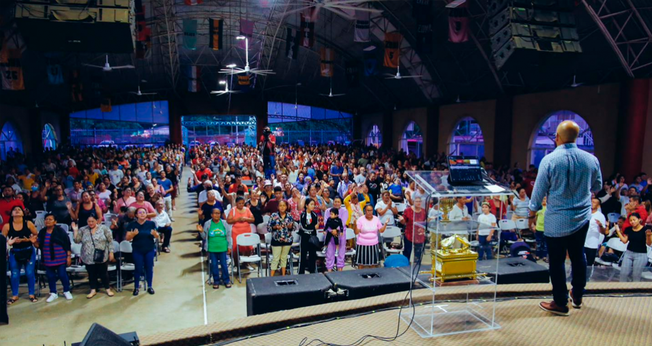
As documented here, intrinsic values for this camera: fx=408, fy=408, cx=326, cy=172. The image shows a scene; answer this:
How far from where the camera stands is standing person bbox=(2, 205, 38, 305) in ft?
20.1

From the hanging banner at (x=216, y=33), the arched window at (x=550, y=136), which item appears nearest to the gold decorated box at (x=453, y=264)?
the arched window at (x=550, y=136)

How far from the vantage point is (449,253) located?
9.46 feet

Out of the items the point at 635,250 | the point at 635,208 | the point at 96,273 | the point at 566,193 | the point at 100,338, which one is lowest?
the point at 96,273

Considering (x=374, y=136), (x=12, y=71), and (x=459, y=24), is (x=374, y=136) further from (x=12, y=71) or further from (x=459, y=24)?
(x=12, y=71)

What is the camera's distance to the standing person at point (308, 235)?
689cm

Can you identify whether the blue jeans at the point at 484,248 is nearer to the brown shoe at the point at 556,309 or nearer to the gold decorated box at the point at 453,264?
the gold decorated box at the point at 453,264

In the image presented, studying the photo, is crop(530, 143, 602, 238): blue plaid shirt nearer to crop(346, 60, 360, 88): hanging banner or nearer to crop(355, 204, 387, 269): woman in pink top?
crop(355, 204, 387, 269): woman in pink top

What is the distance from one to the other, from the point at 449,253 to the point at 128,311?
5011 millimetres

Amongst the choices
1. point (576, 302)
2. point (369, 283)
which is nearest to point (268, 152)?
point (369, 283)

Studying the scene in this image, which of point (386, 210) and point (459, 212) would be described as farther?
point (386, 210)

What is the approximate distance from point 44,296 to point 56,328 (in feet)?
4.47

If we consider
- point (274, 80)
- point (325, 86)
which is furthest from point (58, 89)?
point (325, 86)

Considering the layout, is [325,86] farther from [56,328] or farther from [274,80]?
[56,328]

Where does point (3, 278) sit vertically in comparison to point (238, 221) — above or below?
above
